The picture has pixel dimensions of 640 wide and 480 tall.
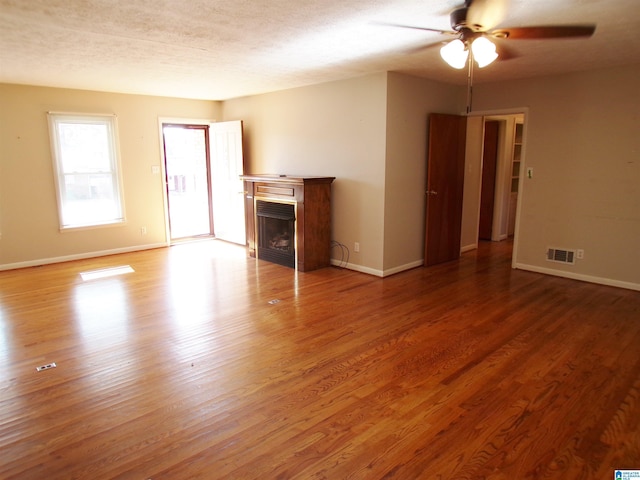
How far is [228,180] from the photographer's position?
6910mm

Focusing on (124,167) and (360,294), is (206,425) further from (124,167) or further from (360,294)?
(124,167)

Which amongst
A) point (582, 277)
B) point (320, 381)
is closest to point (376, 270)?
point (582, 277)

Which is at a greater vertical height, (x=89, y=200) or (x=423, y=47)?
(x=423, y=47)

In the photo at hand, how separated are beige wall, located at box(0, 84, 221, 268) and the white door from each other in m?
0.77

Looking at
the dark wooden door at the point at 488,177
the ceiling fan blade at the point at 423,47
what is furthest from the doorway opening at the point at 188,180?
the dark wooden door at the point at 488,177

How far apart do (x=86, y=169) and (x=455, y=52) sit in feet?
17.6

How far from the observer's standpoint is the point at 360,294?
4410mm

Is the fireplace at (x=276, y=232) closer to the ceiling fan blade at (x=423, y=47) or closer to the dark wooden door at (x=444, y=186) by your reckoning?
the dark wooden door at (x=444, y=186)

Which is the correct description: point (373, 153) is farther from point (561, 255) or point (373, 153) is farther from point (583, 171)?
point (561, 255)

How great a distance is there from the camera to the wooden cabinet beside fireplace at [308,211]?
16.9ft

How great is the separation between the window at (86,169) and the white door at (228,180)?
156cm

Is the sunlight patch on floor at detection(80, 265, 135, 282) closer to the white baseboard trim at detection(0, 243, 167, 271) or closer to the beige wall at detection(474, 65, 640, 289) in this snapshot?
the white baseboard trim at detection(0, 243, 167, 271)

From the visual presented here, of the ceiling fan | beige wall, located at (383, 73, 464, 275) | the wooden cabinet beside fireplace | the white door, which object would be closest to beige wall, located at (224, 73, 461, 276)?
beige wall, located at (383, 73, 464, 275)

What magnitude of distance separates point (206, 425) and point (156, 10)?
8.47 ft
